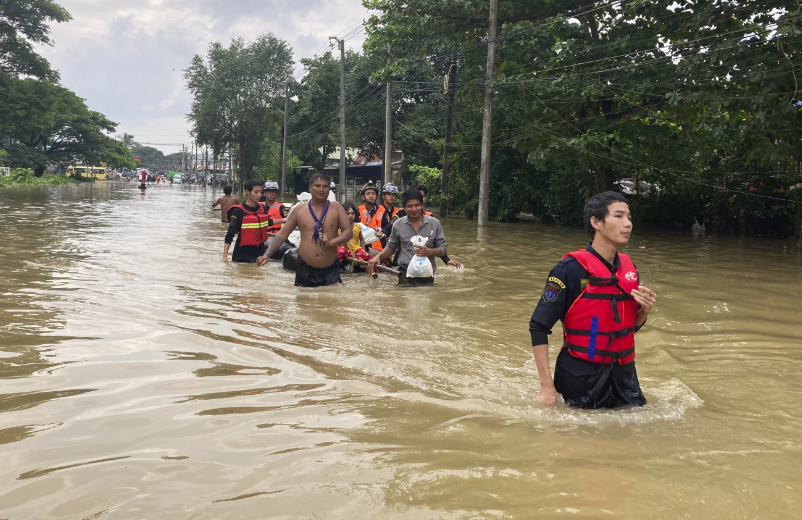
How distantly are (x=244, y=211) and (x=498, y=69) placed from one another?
14.3 metres

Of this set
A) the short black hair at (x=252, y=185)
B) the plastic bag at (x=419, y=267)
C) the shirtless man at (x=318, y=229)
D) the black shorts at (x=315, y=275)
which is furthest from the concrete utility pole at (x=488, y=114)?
the shirtless man at (x=318, y=229)

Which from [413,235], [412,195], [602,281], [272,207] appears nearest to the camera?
[602,281]

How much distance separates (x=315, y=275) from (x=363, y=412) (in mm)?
4746

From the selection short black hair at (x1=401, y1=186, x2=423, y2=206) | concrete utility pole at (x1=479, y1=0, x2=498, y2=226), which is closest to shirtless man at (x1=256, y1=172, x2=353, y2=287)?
short black hair at (x1=401, y1=186, x2=423, y2=206)

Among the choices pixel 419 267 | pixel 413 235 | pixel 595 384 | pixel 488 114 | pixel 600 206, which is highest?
pixel 488 114

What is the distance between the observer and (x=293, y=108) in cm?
5969

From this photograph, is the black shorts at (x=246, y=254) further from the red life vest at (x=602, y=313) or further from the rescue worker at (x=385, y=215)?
the red life vest at (x=602, y=313)

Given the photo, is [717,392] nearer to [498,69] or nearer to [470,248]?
[470,248]

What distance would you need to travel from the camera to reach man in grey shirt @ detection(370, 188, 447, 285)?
29.0 feet

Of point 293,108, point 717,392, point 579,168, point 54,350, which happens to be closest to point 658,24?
point 579,168

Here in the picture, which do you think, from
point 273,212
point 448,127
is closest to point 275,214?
point 273,212

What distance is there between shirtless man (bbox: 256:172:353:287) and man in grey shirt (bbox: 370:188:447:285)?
86 cm

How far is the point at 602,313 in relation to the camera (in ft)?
12.8

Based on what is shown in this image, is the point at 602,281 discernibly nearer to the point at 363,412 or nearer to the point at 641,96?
A: the point at 363,412
